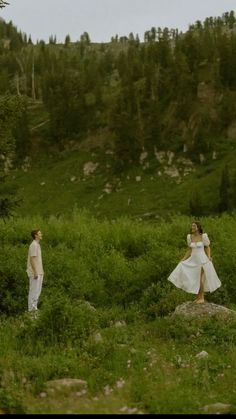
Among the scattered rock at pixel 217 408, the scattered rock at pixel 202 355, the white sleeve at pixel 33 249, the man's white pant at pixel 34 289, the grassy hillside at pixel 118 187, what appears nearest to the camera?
the scattered rock at pixel 217 408

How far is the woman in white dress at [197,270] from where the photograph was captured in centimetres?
1648

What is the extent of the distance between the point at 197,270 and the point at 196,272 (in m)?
0.08

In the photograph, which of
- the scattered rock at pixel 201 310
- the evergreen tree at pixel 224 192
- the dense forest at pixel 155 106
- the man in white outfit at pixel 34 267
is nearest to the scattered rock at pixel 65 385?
the scattered rock at pixel 201 310

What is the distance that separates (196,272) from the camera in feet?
54.5

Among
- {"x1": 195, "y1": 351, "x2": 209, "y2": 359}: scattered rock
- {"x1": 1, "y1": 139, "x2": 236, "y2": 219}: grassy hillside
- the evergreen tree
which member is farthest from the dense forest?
{"x1": 195, "y1": 351, "x2": 209, "y2": 359}: scattered rock

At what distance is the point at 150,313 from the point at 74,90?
349 feet

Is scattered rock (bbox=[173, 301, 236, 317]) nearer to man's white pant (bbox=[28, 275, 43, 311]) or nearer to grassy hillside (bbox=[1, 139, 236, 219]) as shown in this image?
man's white pant (bbox=[28, 275, 43, 311])

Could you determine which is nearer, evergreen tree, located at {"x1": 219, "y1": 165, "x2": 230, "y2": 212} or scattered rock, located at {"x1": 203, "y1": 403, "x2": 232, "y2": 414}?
scattered rock, located at {"x1": 203, "y1": 403, "x2": 232, "y2": 414}

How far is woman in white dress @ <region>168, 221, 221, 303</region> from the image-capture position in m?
16.5

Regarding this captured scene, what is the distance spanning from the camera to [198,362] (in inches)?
457

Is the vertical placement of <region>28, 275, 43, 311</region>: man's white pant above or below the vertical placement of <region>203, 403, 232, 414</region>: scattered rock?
below

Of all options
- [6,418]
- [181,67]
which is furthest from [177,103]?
[6,418]

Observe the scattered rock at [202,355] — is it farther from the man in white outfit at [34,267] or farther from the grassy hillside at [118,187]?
the grassy hillside at [118,187]

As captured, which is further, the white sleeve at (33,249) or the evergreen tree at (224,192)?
the evergreen tree at (224,192)
